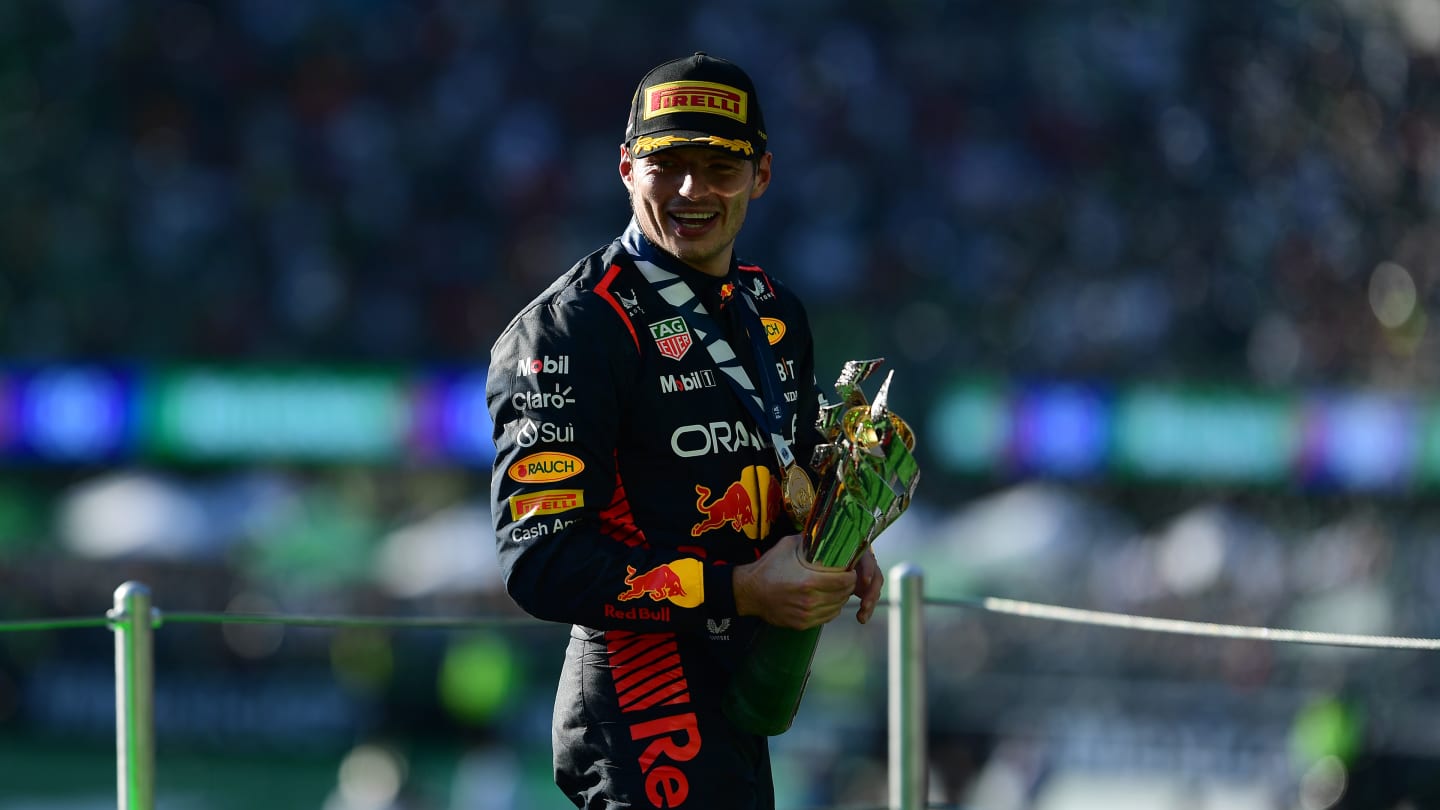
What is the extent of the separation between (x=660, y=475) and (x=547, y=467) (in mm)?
212

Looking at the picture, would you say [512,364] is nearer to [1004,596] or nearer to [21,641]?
[1004,596]

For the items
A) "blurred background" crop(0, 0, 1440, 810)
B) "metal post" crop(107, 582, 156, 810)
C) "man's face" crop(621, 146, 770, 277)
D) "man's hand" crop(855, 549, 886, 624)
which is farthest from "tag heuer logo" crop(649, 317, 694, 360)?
"blurred background" crop(0, 0, 1440, 810)

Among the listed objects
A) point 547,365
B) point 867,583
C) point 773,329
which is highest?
point 773,329

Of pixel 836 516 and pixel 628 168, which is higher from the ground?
pixel 628 168

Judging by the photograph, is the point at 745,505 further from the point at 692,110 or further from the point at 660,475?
the point at 692,110

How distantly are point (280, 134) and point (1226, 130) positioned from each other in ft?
31.2

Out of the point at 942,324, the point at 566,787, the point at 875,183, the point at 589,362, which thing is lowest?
the point at 566,787

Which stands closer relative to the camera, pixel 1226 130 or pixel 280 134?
pixel 1226 130

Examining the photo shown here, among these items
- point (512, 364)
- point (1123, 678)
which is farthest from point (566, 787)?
point (1123, 678)

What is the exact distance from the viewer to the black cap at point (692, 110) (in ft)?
9.46

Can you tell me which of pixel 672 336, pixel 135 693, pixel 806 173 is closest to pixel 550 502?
pixel 672 336

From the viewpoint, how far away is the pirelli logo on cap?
289 centimetres

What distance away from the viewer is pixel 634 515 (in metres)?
2.94

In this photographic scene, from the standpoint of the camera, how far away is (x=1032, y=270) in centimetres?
1698
